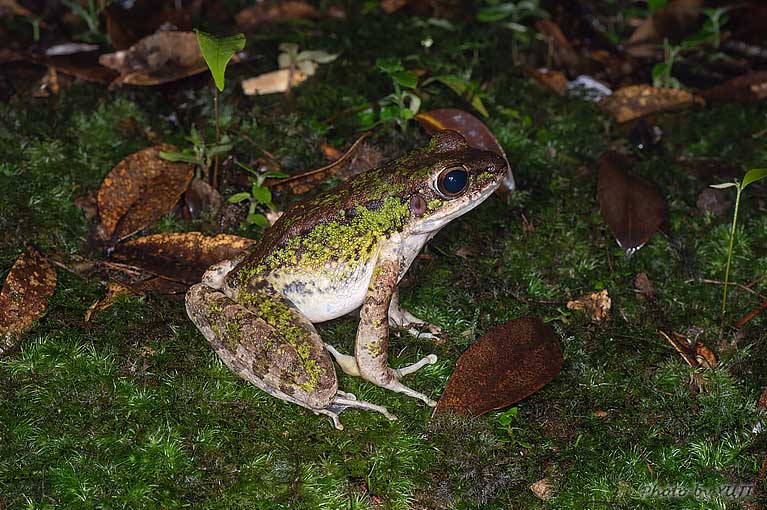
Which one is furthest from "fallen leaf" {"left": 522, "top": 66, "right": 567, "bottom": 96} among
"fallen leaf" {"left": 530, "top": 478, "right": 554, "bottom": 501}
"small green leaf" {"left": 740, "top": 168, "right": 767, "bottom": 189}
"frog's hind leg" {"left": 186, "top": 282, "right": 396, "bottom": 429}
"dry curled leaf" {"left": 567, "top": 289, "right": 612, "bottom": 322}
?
"fallen leaf" {"left": 530, "top": 478, "right": 554, "bottom": 501}

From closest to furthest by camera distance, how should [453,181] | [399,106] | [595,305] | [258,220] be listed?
[453,181]
[595,305]
[258,220]
[399,106]

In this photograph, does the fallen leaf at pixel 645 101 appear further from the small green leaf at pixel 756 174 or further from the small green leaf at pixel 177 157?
the small green leaf at pixel 177 157

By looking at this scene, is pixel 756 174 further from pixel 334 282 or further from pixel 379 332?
pixel 334 282

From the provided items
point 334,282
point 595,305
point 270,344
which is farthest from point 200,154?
point 595,305

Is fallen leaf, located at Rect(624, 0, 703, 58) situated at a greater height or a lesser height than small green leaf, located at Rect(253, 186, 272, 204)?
lesser

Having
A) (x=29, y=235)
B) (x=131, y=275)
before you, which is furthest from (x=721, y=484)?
(x=29, y=235)

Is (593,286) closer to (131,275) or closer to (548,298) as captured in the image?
(548,298)

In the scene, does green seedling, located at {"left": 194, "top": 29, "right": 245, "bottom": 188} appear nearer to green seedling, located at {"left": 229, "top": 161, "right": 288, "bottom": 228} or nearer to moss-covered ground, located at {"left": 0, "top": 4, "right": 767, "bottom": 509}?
green seedling, located at {"left": 229, "top": 161, "right": 288, "bottom": 228}
